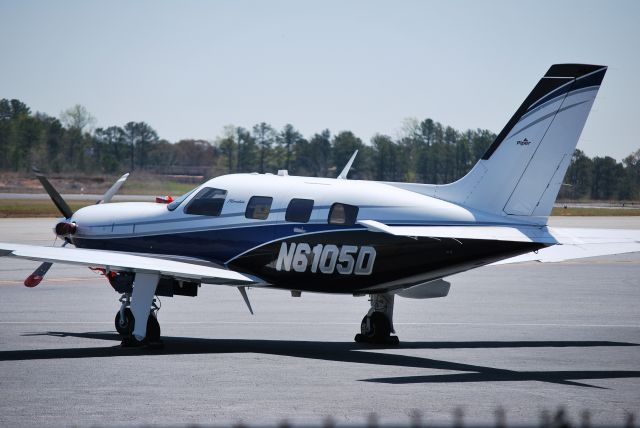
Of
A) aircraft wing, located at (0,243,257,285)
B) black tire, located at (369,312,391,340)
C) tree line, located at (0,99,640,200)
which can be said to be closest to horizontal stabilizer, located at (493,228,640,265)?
black tire, located at (369,312,391,340)

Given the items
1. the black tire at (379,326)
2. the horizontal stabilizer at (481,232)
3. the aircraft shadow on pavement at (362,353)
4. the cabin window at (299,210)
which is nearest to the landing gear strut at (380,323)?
the black tire at (379,326)

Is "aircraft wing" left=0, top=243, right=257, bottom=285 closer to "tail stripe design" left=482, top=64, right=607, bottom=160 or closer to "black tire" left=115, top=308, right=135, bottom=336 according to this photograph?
"black tire" left=115, top=308, right=135, bottom=336

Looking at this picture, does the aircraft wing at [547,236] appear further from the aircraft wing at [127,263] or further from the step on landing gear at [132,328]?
the step on landing gear at [132,328]

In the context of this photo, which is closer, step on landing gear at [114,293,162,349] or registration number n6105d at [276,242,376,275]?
registration number n6105d at [276,242,376,275]

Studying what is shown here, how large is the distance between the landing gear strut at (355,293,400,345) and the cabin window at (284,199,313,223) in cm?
212

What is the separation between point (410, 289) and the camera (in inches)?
756

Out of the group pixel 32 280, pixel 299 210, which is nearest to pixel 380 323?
pixel 299 210

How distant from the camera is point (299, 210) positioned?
733 inches

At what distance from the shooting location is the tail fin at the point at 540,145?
17.7 m

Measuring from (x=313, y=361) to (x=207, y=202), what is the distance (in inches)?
164

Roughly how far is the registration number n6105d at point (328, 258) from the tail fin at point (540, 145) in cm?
203

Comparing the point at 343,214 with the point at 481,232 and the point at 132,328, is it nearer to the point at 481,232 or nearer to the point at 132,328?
the point at 481,232

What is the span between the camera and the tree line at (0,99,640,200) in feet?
370

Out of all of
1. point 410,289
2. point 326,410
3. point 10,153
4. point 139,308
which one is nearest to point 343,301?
point 410,289
